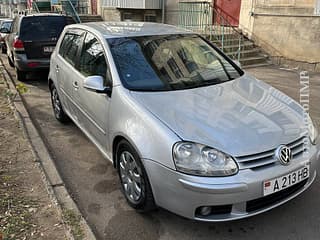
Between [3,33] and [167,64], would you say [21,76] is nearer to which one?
[3,33]

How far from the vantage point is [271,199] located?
252 cm

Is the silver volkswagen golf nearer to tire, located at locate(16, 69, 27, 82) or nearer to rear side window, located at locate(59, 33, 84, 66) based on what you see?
rear side window, located at locate(59, 33, 84, 66)

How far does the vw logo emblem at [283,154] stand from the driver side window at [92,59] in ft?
5.91

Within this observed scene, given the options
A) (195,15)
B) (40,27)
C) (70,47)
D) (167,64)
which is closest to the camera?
(167,64)

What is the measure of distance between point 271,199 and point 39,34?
6.98 metres

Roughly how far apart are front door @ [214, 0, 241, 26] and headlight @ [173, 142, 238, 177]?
8.80 meters

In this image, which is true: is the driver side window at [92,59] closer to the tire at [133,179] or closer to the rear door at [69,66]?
the rear door at [69,66]

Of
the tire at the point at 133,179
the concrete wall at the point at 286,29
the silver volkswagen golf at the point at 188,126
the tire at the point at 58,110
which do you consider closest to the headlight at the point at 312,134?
the silver volkswagen golf at the point at 188,126

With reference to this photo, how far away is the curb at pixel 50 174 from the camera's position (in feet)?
9.11

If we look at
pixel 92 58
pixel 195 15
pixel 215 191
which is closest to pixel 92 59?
pixel 92 58

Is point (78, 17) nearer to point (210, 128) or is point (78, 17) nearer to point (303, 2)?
point (303, 2)

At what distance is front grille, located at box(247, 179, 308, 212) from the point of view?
96.4 inches

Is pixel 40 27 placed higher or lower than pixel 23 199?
higher

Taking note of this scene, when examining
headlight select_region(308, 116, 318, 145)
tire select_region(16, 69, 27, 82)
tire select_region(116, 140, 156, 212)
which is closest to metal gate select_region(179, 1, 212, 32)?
tire select_region(16, 69, 27, 82)
